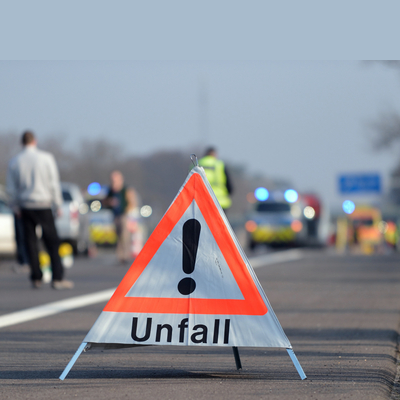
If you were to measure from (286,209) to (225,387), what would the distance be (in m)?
34.0

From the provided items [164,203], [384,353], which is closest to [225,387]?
[384,353]

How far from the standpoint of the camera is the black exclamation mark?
491 centimetres

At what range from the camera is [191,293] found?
193 inches

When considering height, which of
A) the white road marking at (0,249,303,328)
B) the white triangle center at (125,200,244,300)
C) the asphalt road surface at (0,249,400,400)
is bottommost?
the white road marking at (0,249,303,328)

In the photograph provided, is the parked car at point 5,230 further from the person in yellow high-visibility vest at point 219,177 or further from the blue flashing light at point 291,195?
the blue flashing light at point 291,195

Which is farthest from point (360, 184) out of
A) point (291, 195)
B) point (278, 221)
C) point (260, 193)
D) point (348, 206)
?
point (260, 193)

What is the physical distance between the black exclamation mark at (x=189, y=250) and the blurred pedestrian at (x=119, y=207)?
43.5 feet

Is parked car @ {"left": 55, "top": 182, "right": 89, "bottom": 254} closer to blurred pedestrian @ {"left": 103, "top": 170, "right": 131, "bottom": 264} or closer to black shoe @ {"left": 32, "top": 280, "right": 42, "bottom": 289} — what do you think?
blurred pedestrian @ {"left": 103, "top": 170, "right": 131, "bottom": 264}

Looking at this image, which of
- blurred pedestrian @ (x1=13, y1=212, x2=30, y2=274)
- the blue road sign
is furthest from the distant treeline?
blurred pedestrian @ (x1=13, y1=212, x2=30, y2=274)

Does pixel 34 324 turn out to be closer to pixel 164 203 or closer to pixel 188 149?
pixel 164 203

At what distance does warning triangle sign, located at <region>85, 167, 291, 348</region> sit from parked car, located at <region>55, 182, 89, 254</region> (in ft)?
54.2

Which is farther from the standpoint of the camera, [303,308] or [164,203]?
[164,203]

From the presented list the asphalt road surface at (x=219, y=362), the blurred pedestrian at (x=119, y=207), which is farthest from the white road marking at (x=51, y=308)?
the blurred pedestrian at (x=119, y=207)

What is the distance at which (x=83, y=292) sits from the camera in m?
11.1
